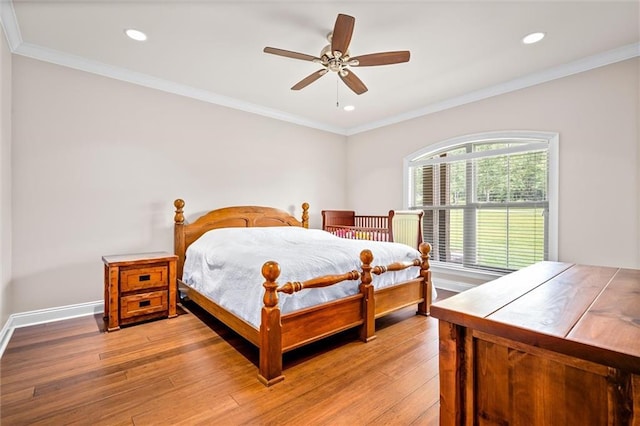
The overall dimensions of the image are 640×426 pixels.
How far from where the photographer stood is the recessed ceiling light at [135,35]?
262 centimetres

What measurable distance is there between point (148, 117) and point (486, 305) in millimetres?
3860

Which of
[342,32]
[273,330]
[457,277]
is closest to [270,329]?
[273,330]

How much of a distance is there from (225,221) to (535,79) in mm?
4052

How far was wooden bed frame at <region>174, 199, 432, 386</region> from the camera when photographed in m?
1.97

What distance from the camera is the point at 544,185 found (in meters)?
3.57

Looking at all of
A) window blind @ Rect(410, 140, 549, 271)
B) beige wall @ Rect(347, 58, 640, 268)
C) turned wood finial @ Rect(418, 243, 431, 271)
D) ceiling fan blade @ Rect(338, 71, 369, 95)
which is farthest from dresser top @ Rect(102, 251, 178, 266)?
beige wall @ Rect(347, 58, 640, 268)

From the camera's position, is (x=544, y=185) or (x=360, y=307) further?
(x=544, y=185)

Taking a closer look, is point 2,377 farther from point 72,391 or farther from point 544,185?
point 544,185

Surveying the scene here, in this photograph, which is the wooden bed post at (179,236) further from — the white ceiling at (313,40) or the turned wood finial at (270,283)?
the turned wood finial at (270,283)

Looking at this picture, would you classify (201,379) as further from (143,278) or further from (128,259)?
(128,259)

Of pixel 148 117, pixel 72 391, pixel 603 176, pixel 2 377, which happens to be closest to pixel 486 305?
pixel 72 391

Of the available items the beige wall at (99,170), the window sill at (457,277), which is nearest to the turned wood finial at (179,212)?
the beige wall at (99,170)

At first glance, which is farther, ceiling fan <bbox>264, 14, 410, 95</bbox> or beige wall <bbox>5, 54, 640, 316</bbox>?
beige wall <bbox>5, 54, 640, 316</bbox>

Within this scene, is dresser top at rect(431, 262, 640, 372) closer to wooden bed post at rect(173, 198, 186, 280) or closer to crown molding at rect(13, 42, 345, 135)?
wooden bed post at rect(173, 198, 186, 280)
